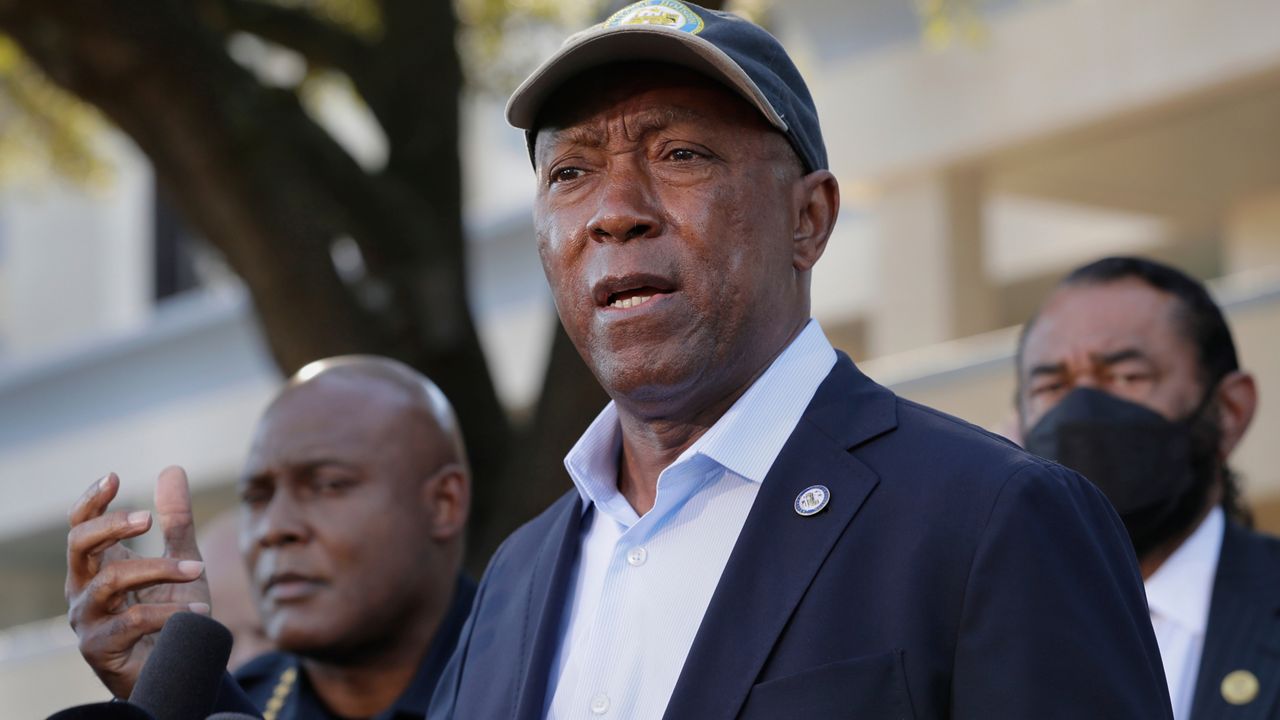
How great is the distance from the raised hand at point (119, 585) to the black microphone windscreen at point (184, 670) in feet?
0.47

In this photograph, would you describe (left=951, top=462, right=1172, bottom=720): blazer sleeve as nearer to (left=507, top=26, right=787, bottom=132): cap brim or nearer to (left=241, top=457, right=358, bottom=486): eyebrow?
(left=507, top=26, right=787, bottom=132): cap brim

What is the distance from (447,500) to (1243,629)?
1.98 m

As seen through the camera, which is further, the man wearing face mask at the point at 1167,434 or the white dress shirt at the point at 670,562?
the man wearing face mask at the point at 1167,434

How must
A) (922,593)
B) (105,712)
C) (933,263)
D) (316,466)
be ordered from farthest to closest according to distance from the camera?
1. (933,263)
2. (316,466)
3. (922,593)
4. (105,712)

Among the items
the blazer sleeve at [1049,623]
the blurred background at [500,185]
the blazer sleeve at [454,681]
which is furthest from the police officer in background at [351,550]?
the blurred background at [500,185]

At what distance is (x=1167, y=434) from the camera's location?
13.4 feet

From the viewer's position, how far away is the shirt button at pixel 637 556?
2.64 m

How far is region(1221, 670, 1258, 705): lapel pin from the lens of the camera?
3.64 metres

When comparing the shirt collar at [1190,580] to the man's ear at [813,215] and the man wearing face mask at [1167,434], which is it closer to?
the man wearing face mask at [1167,434]

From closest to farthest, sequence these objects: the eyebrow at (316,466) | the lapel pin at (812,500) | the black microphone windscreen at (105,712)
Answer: the black microphone windscreen at (105,712) → the lapel pin at (812,500) → the eyebrow at (316,466)

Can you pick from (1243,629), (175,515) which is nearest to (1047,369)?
(1243,629)

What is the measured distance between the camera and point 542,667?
2.68 metres

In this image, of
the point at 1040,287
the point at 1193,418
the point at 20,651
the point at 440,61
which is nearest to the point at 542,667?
the point at 1193,418

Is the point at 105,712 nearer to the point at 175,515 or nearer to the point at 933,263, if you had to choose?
the point at 175,515
